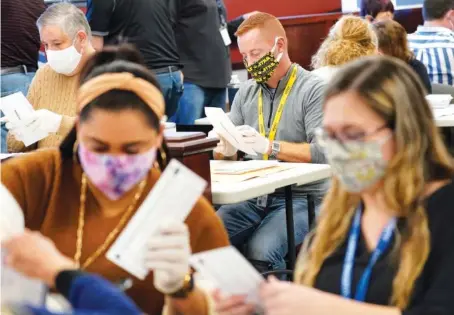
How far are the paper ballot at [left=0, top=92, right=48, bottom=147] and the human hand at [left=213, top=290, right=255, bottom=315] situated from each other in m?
2.36

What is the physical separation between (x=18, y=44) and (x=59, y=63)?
3.39 ft

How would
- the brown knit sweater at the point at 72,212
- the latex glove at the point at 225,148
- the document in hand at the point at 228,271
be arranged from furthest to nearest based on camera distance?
1. the latex glove at the point at 225,148
2. the brown knit sweater at the point at 72,212
3. the document in hand at the point at 228,271

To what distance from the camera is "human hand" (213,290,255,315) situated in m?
1.60

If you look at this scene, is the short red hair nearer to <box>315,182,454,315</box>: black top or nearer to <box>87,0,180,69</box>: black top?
<box>87,0,180,69</box>: black top

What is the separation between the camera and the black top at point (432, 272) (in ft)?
5.23

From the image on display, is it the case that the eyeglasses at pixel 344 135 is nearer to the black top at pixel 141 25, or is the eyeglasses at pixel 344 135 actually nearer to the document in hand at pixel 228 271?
the document in hand at pixel 228 271

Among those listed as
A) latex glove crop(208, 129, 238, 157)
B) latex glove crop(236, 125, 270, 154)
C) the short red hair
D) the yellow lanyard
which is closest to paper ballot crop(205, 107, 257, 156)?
latex glove crop(236, 125, 270, 154)

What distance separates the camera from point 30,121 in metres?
3.84

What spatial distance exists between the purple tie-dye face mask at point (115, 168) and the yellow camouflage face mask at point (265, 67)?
2.29m

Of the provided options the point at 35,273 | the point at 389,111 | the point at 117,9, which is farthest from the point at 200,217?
the point at 117,9

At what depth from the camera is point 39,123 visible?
3.87 m

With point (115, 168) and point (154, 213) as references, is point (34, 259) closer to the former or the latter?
point (154, 213)

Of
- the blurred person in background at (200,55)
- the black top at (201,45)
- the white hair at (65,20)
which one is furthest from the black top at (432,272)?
the black top at (201,45)

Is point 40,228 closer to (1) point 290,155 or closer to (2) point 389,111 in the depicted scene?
(2) point 389,111
